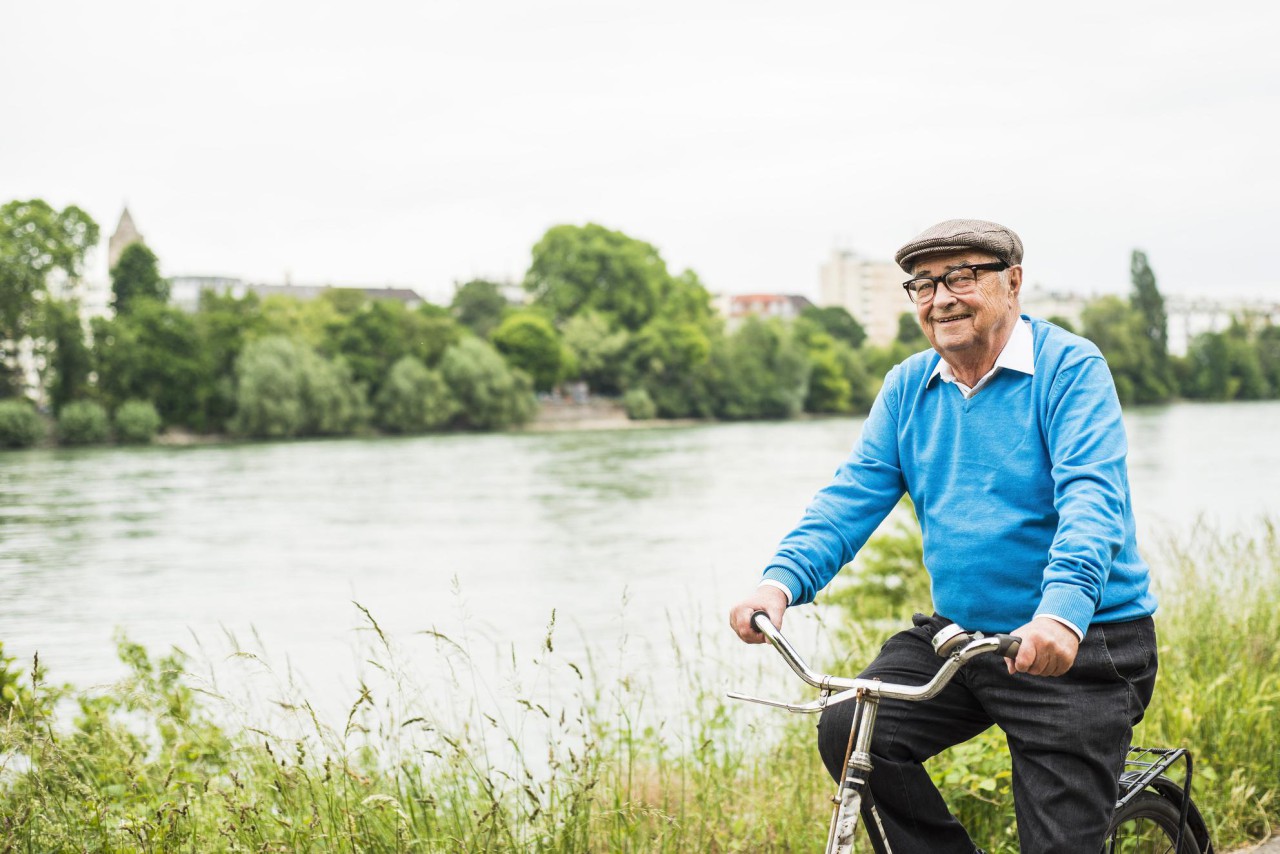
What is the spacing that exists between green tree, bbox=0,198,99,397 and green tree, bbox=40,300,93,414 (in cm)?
148

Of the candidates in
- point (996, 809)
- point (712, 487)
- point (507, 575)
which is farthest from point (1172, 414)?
point (996, 809)

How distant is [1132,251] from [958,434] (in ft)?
308

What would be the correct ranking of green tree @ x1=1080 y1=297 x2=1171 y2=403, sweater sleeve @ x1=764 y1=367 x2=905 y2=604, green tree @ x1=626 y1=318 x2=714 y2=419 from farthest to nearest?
green tree @ x1=1080 y1=297 x2=1171 y2=403 < green tree @ x1=626 y1=318 x2=714 y2=419 < sweater sleeve @ x1=764 y1=367 x2=905 y2=604

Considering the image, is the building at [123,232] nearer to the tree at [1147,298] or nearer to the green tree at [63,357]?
the green tree at [63,357]

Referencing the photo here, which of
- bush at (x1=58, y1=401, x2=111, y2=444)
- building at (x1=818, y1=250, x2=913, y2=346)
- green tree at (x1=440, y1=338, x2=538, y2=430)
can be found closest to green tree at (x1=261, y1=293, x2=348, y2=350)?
Answer: green tree at (x1=440, y1=338, x2=538, y2=430)

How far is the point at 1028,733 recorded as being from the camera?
236 cm

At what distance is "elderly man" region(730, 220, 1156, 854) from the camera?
91.2 inches

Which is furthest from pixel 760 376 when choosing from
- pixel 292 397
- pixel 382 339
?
pixel 292 397

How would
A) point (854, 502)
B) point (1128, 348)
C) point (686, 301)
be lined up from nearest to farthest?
point (854, 502) < point (1128, 348) < point (686, 301)

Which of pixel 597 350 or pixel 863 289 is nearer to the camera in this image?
pixel 597 350

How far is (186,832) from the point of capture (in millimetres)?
3166

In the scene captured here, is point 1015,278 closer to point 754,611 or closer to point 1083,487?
point 1083,487

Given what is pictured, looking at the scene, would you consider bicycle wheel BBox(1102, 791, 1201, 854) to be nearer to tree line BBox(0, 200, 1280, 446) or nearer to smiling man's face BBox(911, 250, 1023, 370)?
smiling man's face BBox(911, 250, 1023, 370)

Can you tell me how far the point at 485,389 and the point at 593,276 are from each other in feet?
73.5
